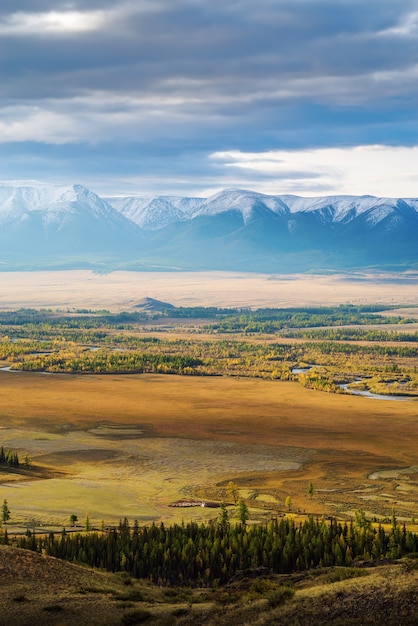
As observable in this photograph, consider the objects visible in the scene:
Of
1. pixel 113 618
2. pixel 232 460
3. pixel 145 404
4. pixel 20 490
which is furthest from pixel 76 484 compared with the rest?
pixel 145 404

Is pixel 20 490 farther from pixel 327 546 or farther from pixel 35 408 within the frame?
pixel 35 408

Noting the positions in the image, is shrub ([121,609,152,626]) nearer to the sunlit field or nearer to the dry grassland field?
the dry grassland field

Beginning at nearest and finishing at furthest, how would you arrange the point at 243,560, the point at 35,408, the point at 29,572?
the point at 29,572
the point at 243,560
the point at 35,408

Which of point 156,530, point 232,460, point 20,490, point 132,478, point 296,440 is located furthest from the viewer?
point 296,440

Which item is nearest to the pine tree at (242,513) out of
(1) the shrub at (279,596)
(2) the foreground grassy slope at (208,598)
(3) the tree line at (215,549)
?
(3) the tree line at (215,549)

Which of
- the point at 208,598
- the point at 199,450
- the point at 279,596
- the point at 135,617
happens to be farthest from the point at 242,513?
the point at 199,450

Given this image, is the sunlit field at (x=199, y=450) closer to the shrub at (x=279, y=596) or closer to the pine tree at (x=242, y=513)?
the pine tree at (x=242, y=513)

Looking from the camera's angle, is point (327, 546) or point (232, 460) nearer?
point (327, 546)

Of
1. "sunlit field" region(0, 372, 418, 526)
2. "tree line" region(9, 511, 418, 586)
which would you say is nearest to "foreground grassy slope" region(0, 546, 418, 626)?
"tree line" region(9, 511, 418, 586)

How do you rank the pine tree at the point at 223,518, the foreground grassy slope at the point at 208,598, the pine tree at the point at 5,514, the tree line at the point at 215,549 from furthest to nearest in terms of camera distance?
1. the pine tree at the point at 5,514
2. the pine tree at the point at 223,518
3. the tree line at the point at 215,549
4. the foreground grassy slope at the point at 208,598
